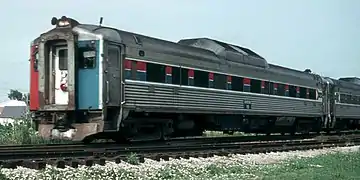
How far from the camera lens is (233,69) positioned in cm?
2102

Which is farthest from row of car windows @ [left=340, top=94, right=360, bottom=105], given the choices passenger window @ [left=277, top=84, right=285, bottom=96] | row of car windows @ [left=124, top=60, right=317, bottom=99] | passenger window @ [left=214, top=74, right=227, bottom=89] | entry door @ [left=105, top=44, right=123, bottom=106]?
entry door @ [left=105, top=44, right=123, bottom=106]

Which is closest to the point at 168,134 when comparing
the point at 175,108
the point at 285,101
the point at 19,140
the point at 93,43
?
the point at 175,108

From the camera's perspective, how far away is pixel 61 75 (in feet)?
49.0

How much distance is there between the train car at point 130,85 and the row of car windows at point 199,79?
0.10 feet

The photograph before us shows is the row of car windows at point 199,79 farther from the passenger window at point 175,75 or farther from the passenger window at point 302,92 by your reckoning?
the passenger window at point 302,92

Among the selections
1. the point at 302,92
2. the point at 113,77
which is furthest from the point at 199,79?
the point at 302,92

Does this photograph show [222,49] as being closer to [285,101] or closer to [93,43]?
[285,101]

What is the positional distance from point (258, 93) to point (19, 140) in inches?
403

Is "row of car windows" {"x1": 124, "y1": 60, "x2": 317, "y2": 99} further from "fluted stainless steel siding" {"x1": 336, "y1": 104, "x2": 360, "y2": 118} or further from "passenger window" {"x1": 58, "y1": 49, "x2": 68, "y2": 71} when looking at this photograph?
"fluted stainless steel siding" {"x1": 336, "y1": 104, "x2": 360, "y2": 118}

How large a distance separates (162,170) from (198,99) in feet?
26.4

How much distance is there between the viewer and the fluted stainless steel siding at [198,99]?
1537 centimetres

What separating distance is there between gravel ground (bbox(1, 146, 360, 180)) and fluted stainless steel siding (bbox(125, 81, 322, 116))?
3.20 m

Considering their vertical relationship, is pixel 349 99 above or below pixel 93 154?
above

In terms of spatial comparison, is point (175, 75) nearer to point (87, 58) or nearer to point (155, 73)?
point (155, 73)
